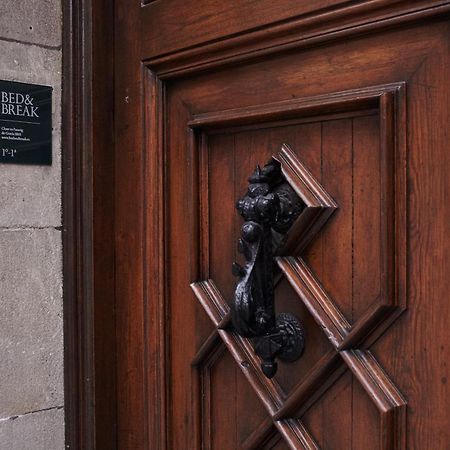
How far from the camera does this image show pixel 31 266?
4.30ft

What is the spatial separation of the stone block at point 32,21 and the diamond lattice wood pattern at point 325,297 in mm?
373

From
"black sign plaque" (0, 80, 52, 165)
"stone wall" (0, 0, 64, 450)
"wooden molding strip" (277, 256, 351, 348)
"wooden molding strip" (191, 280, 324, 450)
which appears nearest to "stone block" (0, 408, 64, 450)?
"stone wall" (0, 0, 64, 450)

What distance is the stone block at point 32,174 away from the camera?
1278 mm

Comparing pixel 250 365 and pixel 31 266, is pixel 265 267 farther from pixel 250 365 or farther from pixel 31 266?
pixel 31 266

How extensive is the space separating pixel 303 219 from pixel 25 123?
0.60m

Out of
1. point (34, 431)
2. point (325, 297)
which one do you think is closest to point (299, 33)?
point (325, 297)

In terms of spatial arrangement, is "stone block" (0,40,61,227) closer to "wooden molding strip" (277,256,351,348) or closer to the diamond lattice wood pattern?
the diamond lattice wood pattern

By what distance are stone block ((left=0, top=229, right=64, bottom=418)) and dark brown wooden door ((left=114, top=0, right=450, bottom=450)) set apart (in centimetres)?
13

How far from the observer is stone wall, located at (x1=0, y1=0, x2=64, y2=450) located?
50.4 inches

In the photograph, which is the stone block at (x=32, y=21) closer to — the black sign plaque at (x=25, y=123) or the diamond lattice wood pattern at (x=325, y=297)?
the black sign plaque at (x=25, y=123)

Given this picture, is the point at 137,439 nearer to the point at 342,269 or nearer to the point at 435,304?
the point at 342,269

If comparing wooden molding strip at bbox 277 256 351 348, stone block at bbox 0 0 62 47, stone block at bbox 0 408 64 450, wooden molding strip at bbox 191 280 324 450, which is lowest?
stone block at bbox 0 408 64 450

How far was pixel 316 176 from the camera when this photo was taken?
1.03 meters

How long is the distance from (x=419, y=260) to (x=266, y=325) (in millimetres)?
246
